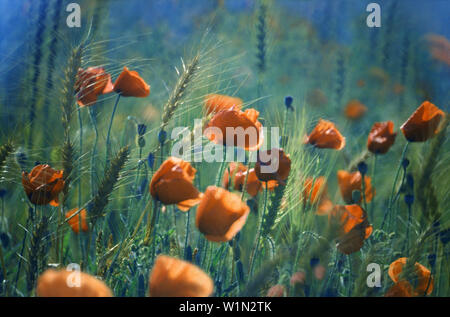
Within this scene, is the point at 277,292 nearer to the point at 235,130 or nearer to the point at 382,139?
the point at 235,130

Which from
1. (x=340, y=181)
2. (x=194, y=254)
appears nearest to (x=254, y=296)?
(x=194, y=254)

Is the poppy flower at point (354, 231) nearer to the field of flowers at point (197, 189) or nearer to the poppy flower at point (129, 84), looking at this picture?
the field of flowers at point (197, 189)

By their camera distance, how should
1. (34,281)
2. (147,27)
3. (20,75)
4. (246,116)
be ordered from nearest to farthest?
1. (34,281)
2. (246,116)
3. (20,75)
4. (147,27)

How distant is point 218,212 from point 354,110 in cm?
219

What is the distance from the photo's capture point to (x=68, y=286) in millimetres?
581

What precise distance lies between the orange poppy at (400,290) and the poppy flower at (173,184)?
0.34 m

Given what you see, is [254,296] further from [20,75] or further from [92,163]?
[20,75]

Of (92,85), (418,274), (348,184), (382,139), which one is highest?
(92,85)

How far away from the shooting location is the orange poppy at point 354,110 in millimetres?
2778

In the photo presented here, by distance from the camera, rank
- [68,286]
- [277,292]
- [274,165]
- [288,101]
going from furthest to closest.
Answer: [288,101] < [274,165] < [277,292] < [68,286]

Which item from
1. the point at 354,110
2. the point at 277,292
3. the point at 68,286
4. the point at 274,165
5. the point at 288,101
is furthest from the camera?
the point at 354,110

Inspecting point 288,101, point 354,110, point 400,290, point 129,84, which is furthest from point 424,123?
point 354,110
